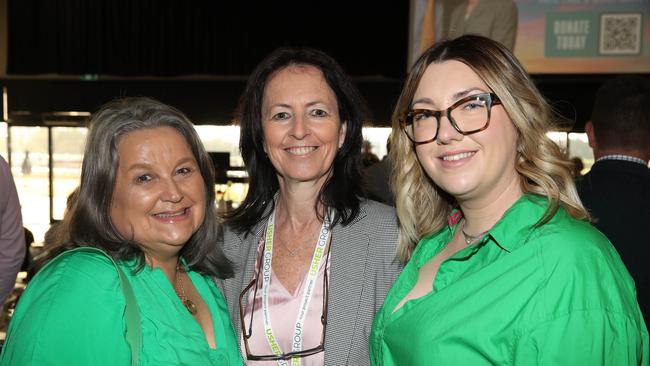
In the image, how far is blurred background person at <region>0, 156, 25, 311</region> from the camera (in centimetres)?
336

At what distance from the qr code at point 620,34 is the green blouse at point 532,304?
6935 mm

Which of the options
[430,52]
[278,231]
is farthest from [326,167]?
[430,52]

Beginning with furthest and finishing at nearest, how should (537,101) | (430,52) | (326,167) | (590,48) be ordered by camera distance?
(590,48) < (326,167) < (430,52) < (537,101)

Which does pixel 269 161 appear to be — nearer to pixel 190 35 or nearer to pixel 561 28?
pixel 561 28

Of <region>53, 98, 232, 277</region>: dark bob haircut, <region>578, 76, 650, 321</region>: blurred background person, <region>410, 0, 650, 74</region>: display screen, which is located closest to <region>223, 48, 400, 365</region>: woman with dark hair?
<region>53, 98, 232, 277</region>: dark bob haircut

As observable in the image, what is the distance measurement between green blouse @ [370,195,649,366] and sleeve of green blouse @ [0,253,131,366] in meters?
0.79

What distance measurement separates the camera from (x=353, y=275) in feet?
7.31

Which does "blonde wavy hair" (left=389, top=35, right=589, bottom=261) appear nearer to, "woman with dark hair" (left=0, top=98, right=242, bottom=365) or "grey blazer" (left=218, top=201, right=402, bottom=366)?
"grey blazer" (left=218, top=201, right=402, bottom=366)

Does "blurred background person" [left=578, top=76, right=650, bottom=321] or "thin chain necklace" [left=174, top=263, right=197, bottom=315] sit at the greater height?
"blurred background person" [left=578, top=76, right=650, bottom=321]

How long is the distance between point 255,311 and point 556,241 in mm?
1226

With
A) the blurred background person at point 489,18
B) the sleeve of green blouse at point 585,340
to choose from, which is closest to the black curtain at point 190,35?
the blurred background person at point 489,18

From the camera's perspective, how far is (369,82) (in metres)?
9.79

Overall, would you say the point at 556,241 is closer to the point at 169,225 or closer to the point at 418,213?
the point at 418,213

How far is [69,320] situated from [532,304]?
1133 millimetres
